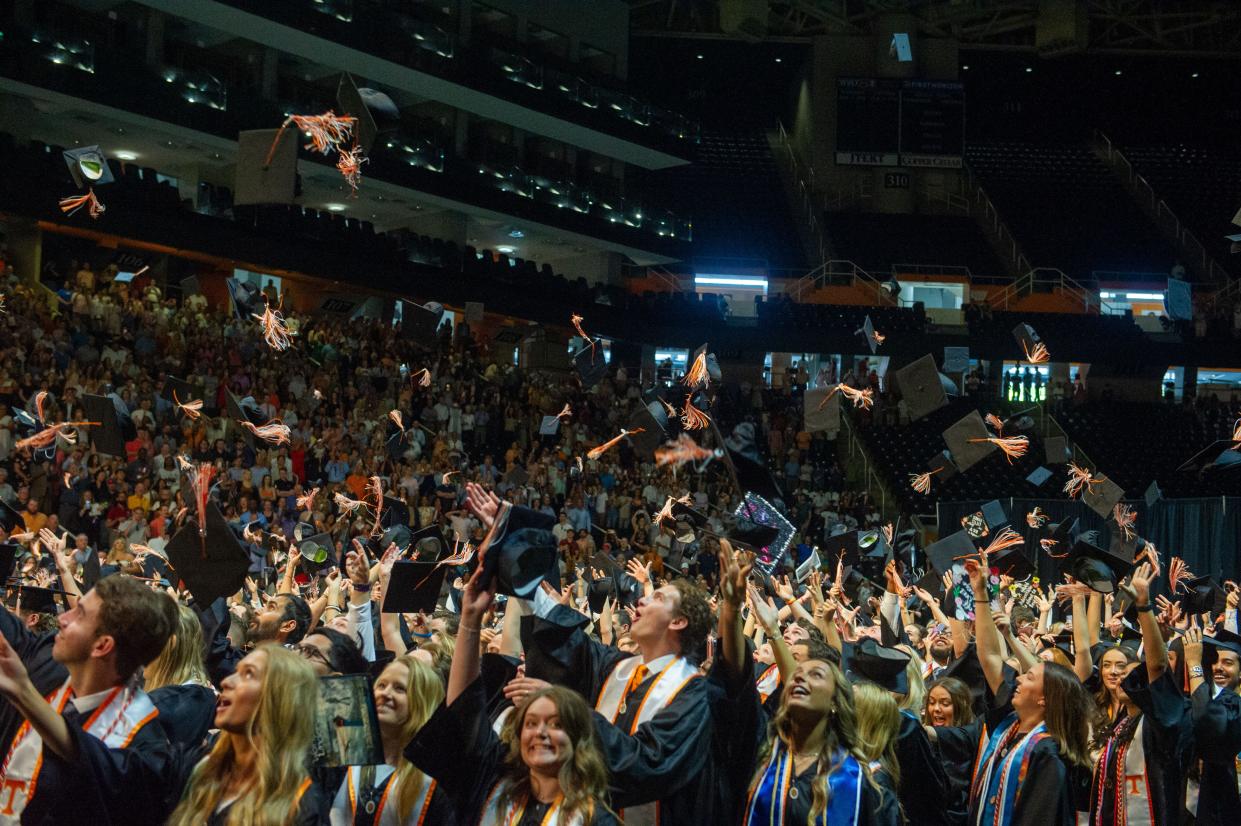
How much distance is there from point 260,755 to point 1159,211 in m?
33.2

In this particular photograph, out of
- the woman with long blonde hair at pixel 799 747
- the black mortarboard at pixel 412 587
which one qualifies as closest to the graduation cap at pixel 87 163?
the black mortarboard at pixel 412 587

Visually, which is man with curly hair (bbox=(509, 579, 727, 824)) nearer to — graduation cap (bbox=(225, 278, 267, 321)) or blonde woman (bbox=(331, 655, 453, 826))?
blonde woman (bbox=(331, 655, 453, 826))

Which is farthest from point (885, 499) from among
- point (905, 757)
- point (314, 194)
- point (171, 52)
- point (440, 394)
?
point (905, 757)

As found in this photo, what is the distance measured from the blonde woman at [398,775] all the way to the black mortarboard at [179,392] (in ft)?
31.1

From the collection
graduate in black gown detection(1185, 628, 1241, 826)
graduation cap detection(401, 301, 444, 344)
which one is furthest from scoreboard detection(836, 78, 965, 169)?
graduate in black gown detection(1185, 628, 1241, 826)

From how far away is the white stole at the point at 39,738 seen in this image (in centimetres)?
326

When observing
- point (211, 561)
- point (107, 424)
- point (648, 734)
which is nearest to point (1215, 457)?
point (648, 734)

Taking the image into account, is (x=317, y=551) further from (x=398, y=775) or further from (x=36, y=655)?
(x=398, y=775)

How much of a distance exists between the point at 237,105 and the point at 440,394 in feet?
19.0

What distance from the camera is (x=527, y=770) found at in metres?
3.34

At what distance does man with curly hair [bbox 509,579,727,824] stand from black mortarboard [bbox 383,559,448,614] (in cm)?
83

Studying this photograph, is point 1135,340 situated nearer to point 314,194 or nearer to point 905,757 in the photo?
point 314,194

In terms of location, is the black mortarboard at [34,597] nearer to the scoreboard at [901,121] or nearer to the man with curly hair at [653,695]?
the man with curly hair at [653,695]

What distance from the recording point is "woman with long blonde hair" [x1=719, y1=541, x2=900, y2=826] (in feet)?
12.8
